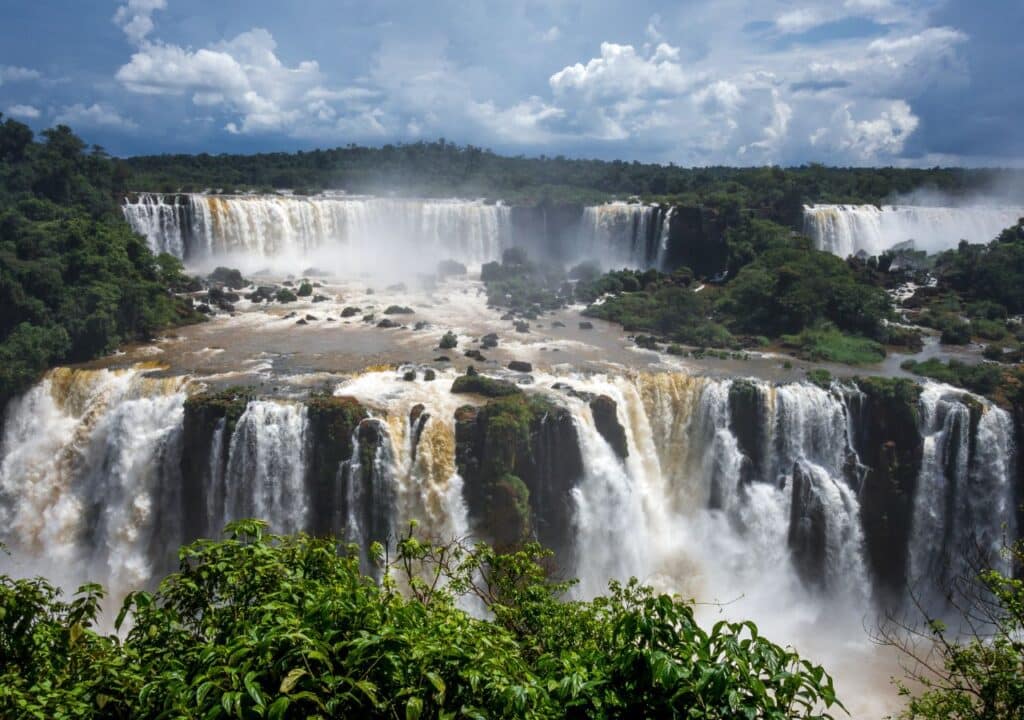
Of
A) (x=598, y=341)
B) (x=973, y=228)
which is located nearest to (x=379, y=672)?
(x=598, y=341)

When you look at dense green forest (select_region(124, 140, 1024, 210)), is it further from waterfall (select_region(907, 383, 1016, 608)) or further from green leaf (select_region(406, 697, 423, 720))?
green leaf (select_region(406, 697, 423, 720))

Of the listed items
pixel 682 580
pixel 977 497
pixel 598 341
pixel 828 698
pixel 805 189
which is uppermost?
pixel 805 189

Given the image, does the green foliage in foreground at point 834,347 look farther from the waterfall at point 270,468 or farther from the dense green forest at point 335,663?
the dense green forest at point 335,663

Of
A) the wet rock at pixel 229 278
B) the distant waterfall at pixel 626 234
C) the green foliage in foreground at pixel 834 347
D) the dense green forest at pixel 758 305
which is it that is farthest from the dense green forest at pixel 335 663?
the distant waterfall at pixel 626 234

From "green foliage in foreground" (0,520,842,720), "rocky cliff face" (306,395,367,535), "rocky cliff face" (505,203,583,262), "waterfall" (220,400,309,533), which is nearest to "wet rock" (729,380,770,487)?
"rocky cliff face" (306,395,367,535)

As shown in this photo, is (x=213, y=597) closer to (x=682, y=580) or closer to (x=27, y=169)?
(x=682, y=580)
